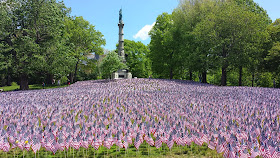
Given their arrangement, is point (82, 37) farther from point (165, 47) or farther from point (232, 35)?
point (232, 35)

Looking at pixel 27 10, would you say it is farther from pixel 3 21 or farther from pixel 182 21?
pixel 182 21

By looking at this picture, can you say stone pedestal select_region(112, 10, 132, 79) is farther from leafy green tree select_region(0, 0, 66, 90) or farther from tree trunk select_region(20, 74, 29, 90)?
tree trunk select_region(20, 74, 29, 90)

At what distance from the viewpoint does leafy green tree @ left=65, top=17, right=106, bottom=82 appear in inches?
1724

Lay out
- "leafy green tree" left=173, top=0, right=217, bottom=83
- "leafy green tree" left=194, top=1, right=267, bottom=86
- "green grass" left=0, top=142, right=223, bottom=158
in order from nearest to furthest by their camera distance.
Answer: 1. "green grass" left=0, top=142, right=223, bottom=158
2. "leafy green tree" left=194, top=1, right=267, bottom=86
3. "leafy green tree" left=173, top=0, right=217, bottom=83

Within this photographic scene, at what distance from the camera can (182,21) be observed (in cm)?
3806

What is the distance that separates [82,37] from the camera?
4431 centimetres

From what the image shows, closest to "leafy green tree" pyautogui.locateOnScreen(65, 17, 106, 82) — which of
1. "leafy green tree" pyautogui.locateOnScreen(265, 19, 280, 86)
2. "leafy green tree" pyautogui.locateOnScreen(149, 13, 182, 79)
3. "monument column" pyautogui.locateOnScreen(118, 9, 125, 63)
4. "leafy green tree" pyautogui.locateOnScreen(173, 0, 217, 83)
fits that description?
"monument column" pyautogui.locateOnScreen(118, 9, 125, 63)

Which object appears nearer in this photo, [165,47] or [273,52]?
[273,52]

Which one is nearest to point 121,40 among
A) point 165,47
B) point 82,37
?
point 82,37

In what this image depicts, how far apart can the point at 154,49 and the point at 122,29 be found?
438 inches

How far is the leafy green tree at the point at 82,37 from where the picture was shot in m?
43.8

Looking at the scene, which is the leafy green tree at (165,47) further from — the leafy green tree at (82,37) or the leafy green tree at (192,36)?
the leafy green tree at (82,37)

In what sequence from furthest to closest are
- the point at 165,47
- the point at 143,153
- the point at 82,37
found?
1. the point at 82,37
2. the point at 165,47
3. the point at 143,153

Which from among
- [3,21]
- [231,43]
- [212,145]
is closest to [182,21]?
[231,43]
